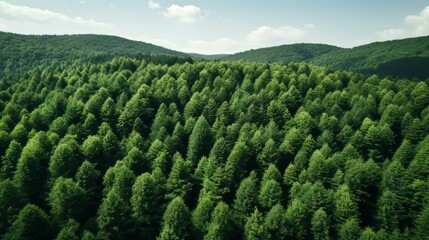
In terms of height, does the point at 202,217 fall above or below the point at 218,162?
below

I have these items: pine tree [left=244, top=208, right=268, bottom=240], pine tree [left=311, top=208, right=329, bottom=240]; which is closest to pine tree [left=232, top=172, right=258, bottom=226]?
pine tree [left=244, top=208, right=268, bottom=240]

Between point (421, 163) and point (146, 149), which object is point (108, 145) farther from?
point (421, 163)

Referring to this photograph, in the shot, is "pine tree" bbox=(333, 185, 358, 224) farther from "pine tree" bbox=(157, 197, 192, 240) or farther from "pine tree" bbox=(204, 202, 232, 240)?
"pine tree" bbox=(157, 197, 192, 240)

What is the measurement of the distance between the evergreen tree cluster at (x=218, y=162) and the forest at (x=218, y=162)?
0.99ft

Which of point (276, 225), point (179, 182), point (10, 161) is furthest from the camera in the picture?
point (10, 161)

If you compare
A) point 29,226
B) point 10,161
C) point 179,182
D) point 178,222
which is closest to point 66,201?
point 29,226

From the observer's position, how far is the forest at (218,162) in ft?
186

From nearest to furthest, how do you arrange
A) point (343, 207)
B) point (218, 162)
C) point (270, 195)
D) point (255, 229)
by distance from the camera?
point (255, 229)
point (343, 207)
point (270, 195)
point (218, 162)

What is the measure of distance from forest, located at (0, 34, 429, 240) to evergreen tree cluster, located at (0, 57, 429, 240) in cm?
30

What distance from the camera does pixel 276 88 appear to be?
11956 cm

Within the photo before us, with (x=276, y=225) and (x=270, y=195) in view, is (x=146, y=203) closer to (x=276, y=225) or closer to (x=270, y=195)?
(x=270, y=195)

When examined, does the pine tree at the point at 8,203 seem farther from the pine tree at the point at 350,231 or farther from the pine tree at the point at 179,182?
the pine tree at the point at 350,231

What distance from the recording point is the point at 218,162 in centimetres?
7562

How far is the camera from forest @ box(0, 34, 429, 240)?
56.6 metres
